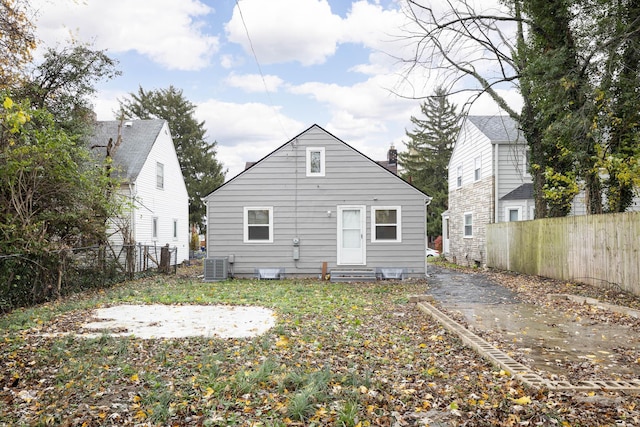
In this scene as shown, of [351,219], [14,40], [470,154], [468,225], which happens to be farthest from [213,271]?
[470,154]

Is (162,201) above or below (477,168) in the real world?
below

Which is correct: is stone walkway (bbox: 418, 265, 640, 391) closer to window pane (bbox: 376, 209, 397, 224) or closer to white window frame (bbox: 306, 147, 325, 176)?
window pane (bbox: 376, 209, 397, 224)

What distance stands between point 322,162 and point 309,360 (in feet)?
→ 37.8

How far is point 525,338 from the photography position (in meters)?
6.91

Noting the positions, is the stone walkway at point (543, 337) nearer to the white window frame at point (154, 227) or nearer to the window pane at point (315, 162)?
the window pane at point (315, 162)

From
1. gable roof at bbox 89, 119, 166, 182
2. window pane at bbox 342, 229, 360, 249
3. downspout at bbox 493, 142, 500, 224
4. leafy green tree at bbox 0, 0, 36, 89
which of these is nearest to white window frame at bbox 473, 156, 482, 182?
downspout at bbox 493, 142, 500, 224


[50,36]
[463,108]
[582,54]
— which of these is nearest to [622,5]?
[582,54]

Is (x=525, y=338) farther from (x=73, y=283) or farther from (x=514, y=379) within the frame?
(x=73, y=283)

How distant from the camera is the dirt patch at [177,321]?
728 centimetres

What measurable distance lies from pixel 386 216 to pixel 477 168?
7.99m

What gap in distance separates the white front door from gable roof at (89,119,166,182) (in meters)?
8.95

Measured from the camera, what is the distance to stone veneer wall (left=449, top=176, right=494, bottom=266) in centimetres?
2097

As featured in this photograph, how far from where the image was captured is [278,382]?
15.8 feet

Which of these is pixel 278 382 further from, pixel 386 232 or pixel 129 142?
pixel 129 142
